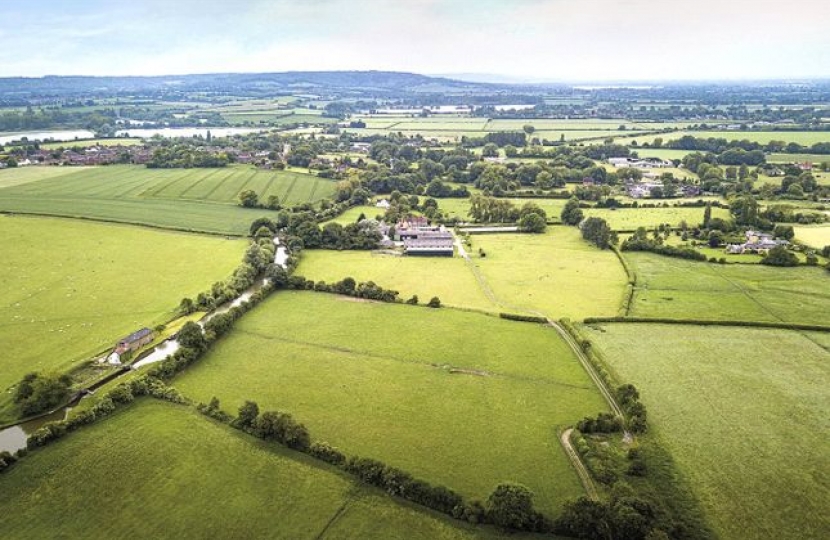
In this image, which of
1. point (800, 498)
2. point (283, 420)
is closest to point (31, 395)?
point (283, 420)

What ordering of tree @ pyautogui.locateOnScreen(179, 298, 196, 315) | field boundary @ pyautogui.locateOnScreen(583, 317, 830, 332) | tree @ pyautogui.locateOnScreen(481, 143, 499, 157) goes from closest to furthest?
field boundary @ pyautogui.locateOnScreen(583, 317, 830, 332) < tree @ pyautogui.locateOnScreen(179, 298, 196, 315) < tree @ pyautogui.locateOnScreen(481, 143, 499, 157)

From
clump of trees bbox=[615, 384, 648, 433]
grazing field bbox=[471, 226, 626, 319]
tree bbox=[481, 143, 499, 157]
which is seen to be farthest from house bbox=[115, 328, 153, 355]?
tree bbox=[481, 143, 499, 157]

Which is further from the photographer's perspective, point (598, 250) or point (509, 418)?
point (598, 250)

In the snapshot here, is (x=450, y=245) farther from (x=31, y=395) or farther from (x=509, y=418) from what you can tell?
(x=31, y=395)

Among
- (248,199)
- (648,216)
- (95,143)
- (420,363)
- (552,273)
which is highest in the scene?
(95,143)

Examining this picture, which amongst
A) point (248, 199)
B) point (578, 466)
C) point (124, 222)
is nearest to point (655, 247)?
point (578, 466)

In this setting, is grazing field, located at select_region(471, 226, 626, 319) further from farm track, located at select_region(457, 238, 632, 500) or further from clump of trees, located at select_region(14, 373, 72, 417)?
clump of trees, located at select_region(14, 373, 72, 417)

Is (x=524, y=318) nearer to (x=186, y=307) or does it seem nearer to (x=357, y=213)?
(x=186, y=307)
